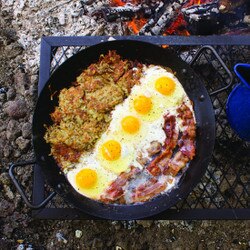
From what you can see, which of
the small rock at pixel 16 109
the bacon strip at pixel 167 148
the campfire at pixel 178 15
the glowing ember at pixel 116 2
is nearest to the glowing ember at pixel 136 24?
the campfire at pixel 178 15

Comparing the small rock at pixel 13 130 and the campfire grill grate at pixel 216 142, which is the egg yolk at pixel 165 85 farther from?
the small rock at pixel 13 130

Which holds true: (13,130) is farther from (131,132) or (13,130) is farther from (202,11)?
(202,11)

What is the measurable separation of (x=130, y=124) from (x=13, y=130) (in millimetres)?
1357

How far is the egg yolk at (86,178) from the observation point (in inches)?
131

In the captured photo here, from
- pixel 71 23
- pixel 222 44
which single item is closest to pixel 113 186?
pixel 222 44

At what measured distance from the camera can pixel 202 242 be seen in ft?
13.1

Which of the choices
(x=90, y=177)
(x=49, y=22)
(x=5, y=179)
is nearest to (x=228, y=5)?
(x=49, y=22)

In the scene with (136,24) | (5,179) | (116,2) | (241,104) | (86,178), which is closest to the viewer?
(241,104)

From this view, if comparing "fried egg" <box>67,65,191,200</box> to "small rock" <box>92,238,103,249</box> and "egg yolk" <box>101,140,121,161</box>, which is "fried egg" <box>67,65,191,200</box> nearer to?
"egg yolk" <box>101,140,121,161</box>

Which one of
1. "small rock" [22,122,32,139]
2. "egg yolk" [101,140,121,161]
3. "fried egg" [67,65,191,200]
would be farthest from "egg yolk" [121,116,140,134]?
"small rock" [22,122,32,139]

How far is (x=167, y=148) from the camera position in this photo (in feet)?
11.2

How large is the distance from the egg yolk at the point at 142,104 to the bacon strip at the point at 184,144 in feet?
0.81

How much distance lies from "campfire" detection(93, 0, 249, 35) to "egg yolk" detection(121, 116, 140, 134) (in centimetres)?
113

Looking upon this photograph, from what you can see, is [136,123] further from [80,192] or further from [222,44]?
[222,44]
